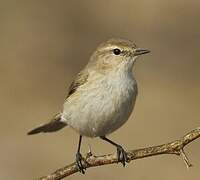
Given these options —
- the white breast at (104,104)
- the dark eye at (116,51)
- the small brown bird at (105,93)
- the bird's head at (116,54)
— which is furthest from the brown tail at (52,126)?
the dark eye at (116,51)

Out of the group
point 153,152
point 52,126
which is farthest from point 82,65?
point 153,152

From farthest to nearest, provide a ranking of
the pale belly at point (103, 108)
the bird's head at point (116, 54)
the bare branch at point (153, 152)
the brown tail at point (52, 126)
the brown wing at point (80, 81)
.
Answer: the brown tail at point (52, 126) < the brown wing at point (80, 81) < the bird's head at point (116, 54) < the pale belly at point (103, 108) < the bare branch at point (153, 152)

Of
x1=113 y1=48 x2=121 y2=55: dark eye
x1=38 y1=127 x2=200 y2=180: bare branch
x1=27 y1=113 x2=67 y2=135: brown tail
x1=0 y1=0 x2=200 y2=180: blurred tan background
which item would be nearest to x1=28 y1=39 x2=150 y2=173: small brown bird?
x1=113 y1=48 x2=121 y2=55: dark eye

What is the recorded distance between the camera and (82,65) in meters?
17.2

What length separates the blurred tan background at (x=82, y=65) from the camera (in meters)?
13.2

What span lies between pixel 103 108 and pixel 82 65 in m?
10.6

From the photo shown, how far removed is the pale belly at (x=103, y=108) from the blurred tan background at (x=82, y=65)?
16.9 feet

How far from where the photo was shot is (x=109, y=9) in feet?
65.5

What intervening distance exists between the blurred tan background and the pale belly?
5.16m

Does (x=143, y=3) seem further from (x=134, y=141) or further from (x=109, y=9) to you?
(x=134, y=141)

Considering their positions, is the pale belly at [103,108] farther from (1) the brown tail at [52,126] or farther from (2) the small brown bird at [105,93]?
(1) the brown tail at [52,126]

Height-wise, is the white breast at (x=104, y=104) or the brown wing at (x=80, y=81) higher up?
the brown wing at (x=80, y=81)

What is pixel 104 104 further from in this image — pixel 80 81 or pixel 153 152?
pixel 153 152

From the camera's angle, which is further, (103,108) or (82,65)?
(82,65)
